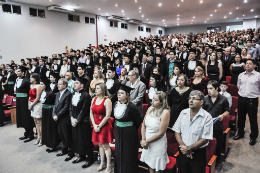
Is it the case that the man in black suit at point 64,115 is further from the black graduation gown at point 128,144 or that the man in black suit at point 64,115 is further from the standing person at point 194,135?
the standing person at point 194,135

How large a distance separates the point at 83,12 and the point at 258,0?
1491cm

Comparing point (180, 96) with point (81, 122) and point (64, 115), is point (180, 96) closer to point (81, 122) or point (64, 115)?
point (81, 122)

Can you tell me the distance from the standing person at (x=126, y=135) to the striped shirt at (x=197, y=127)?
0.95m

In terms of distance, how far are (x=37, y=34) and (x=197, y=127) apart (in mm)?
15417

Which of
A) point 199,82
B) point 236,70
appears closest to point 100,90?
point 199,82

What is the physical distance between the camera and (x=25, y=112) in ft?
18.4

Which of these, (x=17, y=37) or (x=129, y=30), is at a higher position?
(x=129, y=30)

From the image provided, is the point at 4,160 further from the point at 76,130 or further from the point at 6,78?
the point at 6,78

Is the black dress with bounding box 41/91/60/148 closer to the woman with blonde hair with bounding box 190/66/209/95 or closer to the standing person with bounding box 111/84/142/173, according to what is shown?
the standing person with bounding box 111/84/142/173

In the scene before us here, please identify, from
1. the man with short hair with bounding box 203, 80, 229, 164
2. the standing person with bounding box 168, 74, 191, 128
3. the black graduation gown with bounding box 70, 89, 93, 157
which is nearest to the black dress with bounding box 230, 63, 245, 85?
the man with short hair with bounding box 203, 80, 229, 164

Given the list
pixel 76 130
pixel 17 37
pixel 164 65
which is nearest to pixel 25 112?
pixel 76 130

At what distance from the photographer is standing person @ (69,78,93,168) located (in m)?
3.98

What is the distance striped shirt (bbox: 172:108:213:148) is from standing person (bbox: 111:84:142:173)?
0.95 m

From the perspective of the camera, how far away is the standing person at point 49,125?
4.70m
